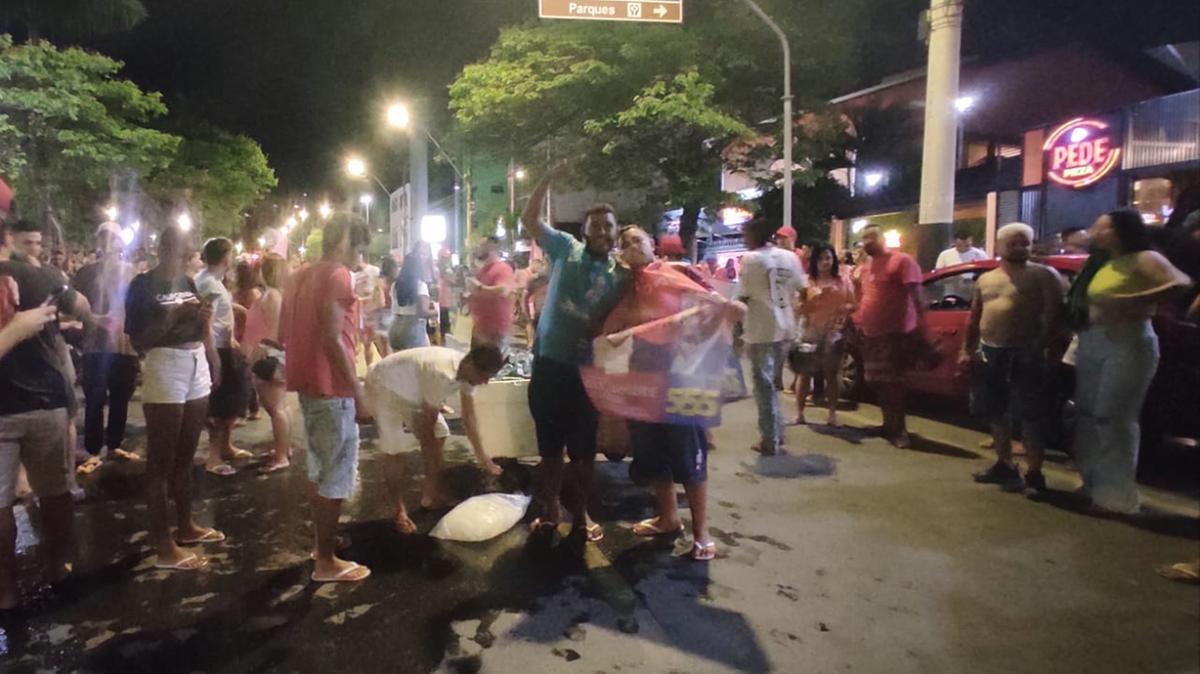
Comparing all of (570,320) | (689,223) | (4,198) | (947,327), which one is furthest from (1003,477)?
(689,223)

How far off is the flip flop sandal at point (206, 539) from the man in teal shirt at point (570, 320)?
1966mm

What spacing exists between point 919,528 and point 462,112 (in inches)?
633

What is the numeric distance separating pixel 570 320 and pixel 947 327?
4.27 metres

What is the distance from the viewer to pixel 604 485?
216 inches

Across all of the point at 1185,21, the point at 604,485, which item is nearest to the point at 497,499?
the point at 604,485

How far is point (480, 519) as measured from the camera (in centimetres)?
453

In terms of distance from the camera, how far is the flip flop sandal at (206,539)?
14.4 feet

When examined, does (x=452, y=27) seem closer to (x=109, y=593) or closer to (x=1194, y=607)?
(x=109, y=593)

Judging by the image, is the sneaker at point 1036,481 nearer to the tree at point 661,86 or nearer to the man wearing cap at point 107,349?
the man wearing cap at point 107,349

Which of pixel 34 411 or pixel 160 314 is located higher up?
pixel 160 314

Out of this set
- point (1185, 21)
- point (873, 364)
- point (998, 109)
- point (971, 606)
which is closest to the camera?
point (971, 606)

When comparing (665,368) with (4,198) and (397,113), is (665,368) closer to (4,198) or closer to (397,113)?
(4,198)

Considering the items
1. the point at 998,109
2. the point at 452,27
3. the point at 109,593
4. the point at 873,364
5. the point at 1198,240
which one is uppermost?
the point at 452,27

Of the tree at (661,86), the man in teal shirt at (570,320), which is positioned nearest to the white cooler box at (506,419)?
the man in teal shirt at (570,320)
